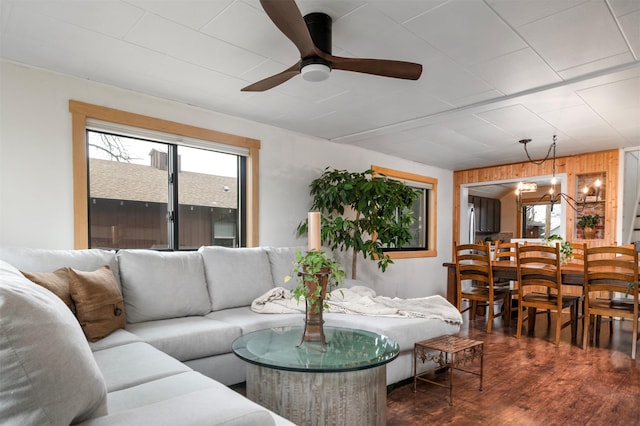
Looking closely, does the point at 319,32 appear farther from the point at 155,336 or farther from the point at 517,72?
the point at 155,336

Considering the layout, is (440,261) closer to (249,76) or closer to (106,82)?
(249,76)

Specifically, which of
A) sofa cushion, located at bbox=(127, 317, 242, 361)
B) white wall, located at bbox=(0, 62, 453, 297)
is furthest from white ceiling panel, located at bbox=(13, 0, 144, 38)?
sofa cushion, located at bbox=(127, 317, 242, 361)

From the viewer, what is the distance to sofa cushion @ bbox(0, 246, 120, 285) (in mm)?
2205

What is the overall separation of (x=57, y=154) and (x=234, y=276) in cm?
165

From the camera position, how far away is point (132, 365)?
1.67 m

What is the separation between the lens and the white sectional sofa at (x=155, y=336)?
0.79 m

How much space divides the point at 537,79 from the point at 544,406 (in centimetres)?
234

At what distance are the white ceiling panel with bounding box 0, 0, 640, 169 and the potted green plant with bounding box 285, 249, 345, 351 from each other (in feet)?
4.39

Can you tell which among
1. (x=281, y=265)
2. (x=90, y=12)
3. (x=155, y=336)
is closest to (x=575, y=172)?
(x=281, y=265)

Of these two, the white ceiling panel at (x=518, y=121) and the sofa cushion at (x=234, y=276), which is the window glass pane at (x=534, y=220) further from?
the sofa cushion at (x=234, y=276)

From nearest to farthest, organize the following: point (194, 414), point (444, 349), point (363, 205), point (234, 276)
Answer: point (194, 414), point (444, 349), point (234, 276), point (363, 205)

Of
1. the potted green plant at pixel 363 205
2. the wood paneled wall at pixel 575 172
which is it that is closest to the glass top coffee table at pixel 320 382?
the potted green plant at pixel 363 205

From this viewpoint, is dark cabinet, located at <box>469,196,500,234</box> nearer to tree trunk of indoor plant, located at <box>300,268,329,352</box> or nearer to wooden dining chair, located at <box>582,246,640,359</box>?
wooden dining chair, located at <box>582,246,640,359</box>

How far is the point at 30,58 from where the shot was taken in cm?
261
